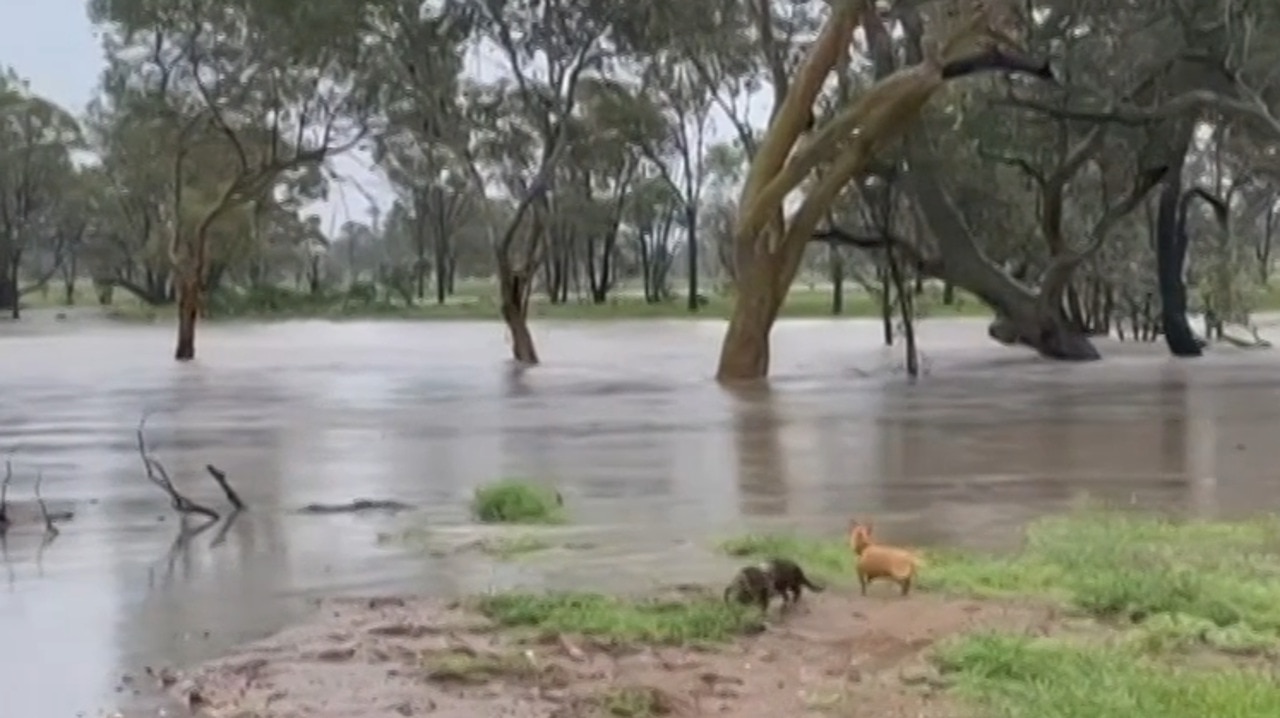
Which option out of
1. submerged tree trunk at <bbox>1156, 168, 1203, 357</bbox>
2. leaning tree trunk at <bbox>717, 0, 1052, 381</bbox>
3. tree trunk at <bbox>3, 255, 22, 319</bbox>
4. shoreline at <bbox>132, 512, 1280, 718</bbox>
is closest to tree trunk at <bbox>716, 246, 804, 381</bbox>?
leaning tree trunk at <bbox>717, 0, 1052, 381</bbox>

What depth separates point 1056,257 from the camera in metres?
38.3

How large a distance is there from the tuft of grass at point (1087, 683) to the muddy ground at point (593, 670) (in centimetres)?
17

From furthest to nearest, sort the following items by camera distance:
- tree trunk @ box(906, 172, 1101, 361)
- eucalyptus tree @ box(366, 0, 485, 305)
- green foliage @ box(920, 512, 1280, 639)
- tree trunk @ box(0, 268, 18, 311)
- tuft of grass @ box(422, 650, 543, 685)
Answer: tree trunk @ box(0, 268, 18, 311) < eucalyptus tree @ box(366, 0, 485, 305) < tree trunk @ box(906, 172, 1101, 361) < green foliage @ box(920, 512, 1280, 639) < tuft of grass @ box(422, 650, 543, 685)

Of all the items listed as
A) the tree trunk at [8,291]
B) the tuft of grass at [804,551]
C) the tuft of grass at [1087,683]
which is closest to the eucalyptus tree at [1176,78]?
the tuft of grass at [804,551]

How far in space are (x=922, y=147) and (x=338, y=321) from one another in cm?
4118

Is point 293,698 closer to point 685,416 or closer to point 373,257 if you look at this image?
point 685,416

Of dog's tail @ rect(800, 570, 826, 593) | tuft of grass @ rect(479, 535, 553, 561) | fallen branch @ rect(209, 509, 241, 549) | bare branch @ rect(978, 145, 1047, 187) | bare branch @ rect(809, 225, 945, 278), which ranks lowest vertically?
fallen branch @ rect(209, 509, 241, 549)

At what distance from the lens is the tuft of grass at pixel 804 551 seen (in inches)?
395

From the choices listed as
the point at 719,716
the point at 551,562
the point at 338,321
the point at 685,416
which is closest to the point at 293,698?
the point at 719,716

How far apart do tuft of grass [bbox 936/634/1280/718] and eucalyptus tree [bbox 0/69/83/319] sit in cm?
6942

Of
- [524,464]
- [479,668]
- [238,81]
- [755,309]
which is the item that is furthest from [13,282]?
[479,668]

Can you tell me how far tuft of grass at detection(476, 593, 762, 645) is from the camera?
825 centimetres

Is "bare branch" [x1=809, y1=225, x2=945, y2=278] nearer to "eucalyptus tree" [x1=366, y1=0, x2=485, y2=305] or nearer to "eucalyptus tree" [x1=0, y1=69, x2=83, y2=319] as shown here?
"eucalyptus tree" [x1=366, y1=0, x2=485, y2=305]

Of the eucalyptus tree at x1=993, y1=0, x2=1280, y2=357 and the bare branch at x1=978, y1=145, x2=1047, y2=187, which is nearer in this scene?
the eucalyptus tree at x1=993, y1=0, x2=1280, y2=357
